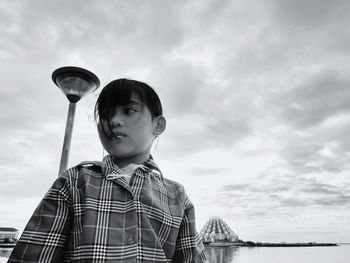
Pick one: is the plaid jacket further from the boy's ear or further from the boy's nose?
the boy's ear

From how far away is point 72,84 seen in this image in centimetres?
453

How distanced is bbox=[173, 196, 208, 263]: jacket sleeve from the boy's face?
588 millimetres

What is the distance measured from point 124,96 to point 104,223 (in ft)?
2.88

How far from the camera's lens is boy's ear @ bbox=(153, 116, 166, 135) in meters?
2.27

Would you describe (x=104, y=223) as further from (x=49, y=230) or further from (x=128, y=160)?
(x=128, y=160)

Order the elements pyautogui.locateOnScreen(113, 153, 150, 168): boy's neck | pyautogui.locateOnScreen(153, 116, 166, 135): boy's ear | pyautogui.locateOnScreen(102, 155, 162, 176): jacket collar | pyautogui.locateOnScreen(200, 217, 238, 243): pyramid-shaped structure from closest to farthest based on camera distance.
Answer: pyautogui.locateOnScreen(102, 155, 162, 176): jacket collar < pyautogui.locateOnScreen(113, 153, 150, 168): boy's neck < pyautogui.locateOnScreen(153, 116, 166, 135): boy's ear < pyautogui.locateOnScreen(200, 217, 238, 243): pyramid-shaped structure

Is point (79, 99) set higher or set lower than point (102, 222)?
higher

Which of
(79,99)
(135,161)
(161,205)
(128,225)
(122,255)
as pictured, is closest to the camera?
(122,255)

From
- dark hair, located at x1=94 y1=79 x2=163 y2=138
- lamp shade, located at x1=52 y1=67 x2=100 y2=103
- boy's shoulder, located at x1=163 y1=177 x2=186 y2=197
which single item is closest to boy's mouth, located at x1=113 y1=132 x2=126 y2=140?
dark hair, located at x1=94 y1=79 x2=163 y2=138

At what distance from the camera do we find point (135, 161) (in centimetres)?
208

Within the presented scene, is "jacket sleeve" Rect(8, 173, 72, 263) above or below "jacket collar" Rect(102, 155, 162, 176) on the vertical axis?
below

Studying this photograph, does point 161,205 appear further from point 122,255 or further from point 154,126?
Result: point 154,126

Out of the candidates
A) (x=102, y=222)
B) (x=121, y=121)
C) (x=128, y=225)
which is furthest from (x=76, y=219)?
(x=121, y=121)

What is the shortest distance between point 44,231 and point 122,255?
0.45 metres
